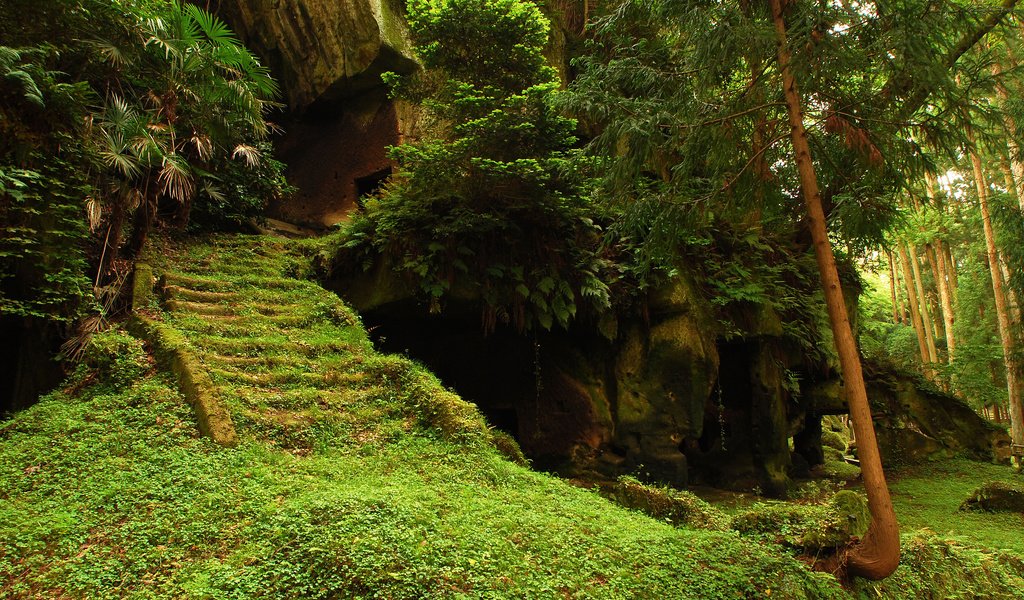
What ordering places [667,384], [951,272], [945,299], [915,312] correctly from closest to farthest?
[667,384], [945,299], [915,312], [951,272]

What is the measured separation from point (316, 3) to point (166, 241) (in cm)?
729

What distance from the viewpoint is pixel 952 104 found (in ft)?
15.0

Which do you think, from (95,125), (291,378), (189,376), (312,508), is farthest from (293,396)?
(95,125)

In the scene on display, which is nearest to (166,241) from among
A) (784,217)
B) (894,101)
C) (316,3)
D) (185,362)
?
(185,362)

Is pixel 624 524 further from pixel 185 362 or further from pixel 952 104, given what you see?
pixel 185 362

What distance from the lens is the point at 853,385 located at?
4781 millimetres

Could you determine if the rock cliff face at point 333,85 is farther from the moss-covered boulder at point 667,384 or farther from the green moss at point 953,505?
the green moss at point 953,505

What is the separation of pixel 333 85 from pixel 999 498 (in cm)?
1709

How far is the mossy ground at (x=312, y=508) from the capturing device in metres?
3.67

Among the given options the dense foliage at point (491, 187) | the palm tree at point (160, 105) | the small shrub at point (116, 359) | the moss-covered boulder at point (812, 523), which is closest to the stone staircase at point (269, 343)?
the small shrub at point (116, 359)

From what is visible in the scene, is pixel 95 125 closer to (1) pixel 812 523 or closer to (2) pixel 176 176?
(2) pixel 176 176

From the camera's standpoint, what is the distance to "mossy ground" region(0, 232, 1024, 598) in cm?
367

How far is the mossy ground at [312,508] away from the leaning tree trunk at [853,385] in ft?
1.62

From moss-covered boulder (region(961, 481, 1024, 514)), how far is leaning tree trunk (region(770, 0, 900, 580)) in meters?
7.13
